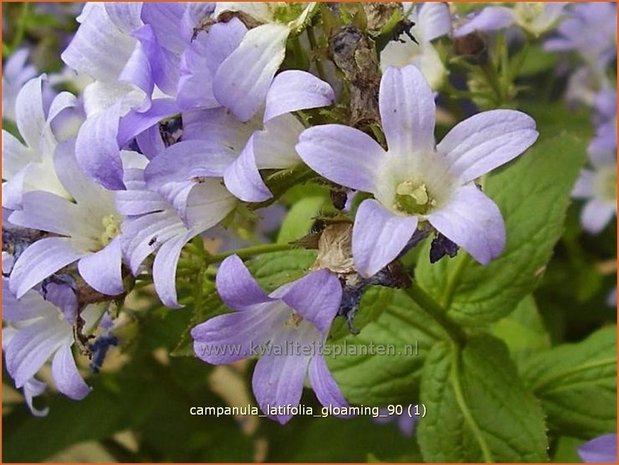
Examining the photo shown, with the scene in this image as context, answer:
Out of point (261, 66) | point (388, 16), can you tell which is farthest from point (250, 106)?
point (388, 16)

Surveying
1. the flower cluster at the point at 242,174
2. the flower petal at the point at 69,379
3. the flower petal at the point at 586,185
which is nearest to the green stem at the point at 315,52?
the flower cluster at the point at 242,174

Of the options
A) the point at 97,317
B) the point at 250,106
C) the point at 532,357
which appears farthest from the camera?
the point at 532,357

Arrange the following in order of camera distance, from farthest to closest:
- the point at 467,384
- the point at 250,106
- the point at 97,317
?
the point at 467,384, the point at 97,317, the point at 250,106

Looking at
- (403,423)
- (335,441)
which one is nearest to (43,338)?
(335,441)

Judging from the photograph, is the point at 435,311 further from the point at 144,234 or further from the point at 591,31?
the point at 591,31

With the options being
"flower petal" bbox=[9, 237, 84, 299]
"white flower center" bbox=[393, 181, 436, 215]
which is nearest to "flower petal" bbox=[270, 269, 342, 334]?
"white flower center" bbox=[393, 181, 436, 215]

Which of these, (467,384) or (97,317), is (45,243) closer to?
(97,317)

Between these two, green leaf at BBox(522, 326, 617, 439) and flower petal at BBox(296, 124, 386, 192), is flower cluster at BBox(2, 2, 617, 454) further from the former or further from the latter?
green leaf at BBox(522, 326, 617, 439)

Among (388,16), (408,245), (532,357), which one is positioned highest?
(388,16)
